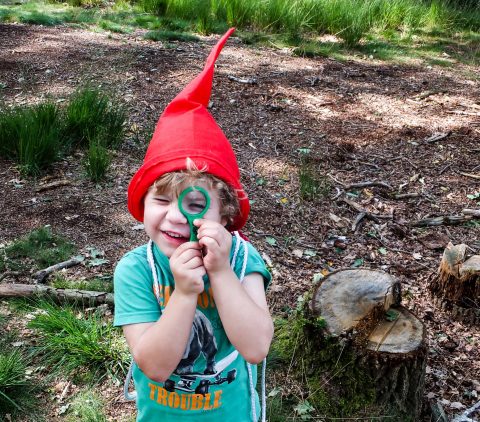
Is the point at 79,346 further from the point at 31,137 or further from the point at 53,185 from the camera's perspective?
the point at 31,137

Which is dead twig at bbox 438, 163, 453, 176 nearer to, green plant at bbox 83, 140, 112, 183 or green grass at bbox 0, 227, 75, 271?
green plant at bbox 83, 140, 112, 183

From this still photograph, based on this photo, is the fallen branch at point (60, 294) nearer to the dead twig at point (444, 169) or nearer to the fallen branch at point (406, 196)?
the fallen branch at point (406, 196)

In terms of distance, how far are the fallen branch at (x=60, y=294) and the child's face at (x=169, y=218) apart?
1.67m

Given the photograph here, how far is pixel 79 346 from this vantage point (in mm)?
2711

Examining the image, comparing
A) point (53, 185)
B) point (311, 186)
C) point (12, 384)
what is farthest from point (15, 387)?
point (311, 186)

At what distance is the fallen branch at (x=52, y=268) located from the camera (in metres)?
3.24

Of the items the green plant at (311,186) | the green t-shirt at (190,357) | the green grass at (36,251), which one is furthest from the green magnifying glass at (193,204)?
the green plant at (311,186)

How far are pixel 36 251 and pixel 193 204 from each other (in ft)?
7.60

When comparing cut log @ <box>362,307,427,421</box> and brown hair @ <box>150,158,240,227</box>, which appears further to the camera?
cut log @ <box>362,307,427,421</box>

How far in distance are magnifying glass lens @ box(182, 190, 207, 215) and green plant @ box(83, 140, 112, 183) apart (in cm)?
281

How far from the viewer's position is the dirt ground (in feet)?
11.7

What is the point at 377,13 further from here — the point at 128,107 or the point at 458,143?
the point at 128,107

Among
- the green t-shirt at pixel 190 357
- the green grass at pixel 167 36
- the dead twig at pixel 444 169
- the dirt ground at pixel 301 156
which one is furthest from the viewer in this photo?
the green grass at pixel 167 36

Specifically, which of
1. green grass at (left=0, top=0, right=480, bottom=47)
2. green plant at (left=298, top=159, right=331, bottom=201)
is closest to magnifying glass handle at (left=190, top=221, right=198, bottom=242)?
green plant at (left=298, top=159, right=331, bottom=201)
